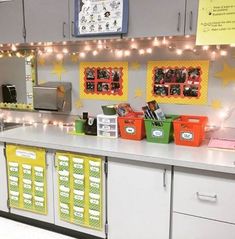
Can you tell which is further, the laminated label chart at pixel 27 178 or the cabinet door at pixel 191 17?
the laminated label chart at pixel 27 178

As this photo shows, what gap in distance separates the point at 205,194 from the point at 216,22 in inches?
42.0

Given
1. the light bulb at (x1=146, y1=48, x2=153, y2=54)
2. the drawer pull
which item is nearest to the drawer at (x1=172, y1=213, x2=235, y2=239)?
the drawer pull

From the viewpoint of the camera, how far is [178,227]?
5.91ft

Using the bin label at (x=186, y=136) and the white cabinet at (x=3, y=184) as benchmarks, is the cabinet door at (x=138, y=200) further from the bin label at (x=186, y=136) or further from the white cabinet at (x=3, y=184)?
the white cabinet at (x=3, y=184)

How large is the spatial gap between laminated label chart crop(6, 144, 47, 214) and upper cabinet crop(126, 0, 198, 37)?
116 cm

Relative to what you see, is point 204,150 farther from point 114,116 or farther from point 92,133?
point 92,133

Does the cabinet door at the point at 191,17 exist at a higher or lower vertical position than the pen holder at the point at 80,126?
higher

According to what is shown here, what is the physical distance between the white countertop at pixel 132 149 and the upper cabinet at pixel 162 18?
0.77 metres

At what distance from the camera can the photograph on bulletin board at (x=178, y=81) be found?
7.18ft

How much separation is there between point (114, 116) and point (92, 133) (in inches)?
9.4

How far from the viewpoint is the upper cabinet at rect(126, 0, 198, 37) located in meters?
1.83

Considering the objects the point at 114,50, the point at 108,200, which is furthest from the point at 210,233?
the point at 114,50

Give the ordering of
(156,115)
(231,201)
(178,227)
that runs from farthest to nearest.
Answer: (156,115)
(178,227)
(231,201)

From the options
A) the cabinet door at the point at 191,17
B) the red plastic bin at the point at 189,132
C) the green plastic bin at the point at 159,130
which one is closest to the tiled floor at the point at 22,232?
the green plastic bin at the point at 159,130
